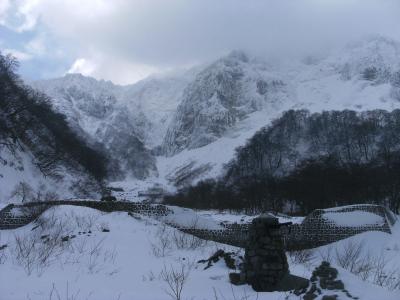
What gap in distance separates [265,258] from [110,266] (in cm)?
432

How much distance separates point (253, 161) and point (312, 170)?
53.4 meters

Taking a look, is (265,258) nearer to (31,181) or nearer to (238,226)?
(238,226)

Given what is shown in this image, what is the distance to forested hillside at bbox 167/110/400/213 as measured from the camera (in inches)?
2312

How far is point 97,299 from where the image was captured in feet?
28.5

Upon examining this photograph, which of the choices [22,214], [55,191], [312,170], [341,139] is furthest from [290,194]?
[341,139]

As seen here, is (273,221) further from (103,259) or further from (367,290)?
(103,259)

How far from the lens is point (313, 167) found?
69500 mm

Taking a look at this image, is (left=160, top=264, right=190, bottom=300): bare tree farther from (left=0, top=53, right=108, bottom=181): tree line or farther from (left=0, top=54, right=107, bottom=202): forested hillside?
(left=0, top=53, right=108, bottom=181): tree line

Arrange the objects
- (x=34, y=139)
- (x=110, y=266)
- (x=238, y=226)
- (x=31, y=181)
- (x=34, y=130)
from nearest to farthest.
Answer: (x=110, y=266) → (x=238, y=226) → (x=31, y=181) → (x=34, y=139) → (x=34, y=130)

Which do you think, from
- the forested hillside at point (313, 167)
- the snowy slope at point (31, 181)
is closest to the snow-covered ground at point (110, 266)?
the snowy slope at point (31, 181)

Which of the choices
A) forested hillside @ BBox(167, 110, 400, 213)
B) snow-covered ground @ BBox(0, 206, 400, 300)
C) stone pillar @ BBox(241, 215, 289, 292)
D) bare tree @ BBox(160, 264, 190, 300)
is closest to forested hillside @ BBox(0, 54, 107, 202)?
snow-covered ground @ BBox(0, 206, 400, 300)

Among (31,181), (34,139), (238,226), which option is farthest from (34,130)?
(238,226)

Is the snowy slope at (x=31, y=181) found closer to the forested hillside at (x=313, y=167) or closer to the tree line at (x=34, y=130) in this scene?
the tree line at (x=34, y=130)

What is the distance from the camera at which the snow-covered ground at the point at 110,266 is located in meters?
8.95
